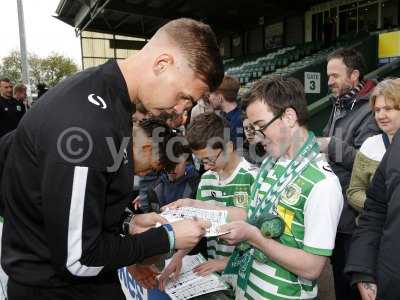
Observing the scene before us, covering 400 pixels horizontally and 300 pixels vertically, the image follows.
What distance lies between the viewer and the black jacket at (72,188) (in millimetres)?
1021

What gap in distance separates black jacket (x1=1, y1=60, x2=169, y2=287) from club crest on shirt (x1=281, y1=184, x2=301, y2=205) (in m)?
0.60

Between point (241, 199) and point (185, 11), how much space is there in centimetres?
1797

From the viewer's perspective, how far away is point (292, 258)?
1.52 meters

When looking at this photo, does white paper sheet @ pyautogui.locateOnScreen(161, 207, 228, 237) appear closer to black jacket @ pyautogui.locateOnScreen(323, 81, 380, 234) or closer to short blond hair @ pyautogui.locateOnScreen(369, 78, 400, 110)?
black jacket @ pyautogui.locateOnScreen(323, 81, 380, 234)

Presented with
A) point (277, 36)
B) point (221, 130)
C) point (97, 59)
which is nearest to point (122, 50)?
point (97, 59)

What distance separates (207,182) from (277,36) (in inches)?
689

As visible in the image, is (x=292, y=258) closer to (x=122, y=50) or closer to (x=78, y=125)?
(x=78, y=125)

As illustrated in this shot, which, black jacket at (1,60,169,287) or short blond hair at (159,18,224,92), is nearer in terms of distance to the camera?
black jacket at (1,60,169,287)

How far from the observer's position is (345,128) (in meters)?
2.91

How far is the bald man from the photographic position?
1.03 m

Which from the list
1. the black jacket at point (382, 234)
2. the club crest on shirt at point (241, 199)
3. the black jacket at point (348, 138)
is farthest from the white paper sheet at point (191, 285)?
the black jacket at point (348, 138)

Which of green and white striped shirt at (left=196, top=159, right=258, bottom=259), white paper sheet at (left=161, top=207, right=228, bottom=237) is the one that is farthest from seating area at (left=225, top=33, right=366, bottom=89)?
white paper sheet at (left=161, top=207, right=228, bottom=237)

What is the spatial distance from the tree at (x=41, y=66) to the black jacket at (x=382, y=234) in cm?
4087

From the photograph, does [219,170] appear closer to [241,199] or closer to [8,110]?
[241,199]
